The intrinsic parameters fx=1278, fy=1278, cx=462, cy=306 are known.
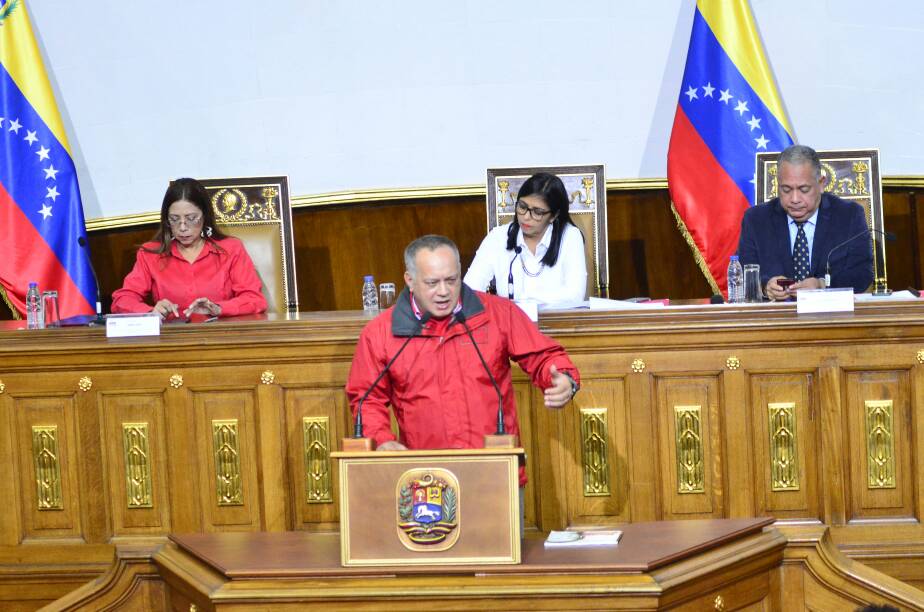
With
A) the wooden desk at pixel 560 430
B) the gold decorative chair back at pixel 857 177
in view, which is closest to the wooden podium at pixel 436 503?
the wooden desk at pixel 560 430

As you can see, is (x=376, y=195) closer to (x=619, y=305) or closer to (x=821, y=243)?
(x=821, y=243)

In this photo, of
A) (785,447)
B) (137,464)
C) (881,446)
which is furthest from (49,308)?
(881,446)

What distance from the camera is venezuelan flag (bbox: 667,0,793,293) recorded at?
6062 millimetres

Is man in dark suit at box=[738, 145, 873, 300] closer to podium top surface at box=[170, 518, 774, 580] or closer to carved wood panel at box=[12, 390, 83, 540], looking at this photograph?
podium top surface at box=[170, 518, 774, 580]

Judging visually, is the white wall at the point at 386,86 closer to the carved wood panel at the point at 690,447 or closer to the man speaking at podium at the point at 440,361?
the carved wood panel at the point at 690,447

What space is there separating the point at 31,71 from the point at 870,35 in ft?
13.4

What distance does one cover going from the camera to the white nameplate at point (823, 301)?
3.95 meters

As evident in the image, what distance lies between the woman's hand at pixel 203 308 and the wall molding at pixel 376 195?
77.2 inches

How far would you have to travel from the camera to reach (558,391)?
3207 mm

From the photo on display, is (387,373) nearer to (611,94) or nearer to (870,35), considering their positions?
(611,94)

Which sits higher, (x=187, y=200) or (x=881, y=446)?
(x=187, y=200)

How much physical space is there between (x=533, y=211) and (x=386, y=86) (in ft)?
6.54

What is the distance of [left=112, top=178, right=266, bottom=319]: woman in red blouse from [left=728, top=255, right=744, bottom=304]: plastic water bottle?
1.74 metres

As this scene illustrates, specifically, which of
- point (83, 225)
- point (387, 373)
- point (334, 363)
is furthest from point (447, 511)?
point (83, 225)
